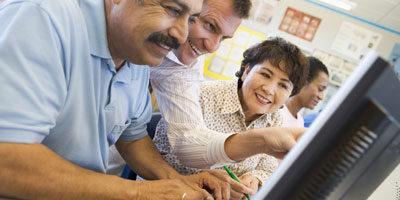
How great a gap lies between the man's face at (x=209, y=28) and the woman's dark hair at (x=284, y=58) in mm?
424

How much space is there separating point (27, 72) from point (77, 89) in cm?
16

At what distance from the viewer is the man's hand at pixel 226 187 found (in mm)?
923

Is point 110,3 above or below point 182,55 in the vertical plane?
above

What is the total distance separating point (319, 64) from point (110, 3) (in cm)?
200

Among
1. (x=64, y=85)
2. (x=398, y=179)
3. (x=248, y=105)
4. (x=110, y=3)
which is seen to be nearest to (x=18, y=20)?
(x=64, y=85)

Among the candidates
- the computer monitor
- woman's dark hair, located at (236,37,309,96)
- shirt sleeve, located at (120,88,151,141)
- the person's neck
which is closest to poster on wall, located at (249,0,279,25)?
the person's neck

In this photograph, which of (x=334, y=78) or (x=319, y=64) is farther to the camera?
(x=334, y=78)

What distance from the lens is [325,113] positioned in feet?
1.28

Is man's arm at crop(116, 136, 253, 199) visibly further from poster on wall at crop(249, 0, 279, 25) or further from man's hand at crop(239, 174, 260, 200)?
poster on wall at crop(249, 0, 279, 25)

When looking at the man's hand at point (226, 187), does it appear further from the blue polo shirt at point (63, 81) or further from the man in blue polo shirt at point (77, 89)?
the blue polo shirt at point (63, 81)

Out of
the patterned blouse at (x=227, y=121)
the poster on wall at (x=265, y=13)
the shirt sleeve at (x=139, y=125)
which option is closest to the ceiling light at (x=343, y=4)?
the poster on wall at (x=265, y=13)

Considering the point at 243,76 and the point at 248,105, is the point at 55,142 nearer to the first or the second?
the point at 248,105

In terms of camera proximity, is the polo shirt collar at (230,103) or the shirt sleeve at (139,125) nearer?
the shirt sleeve at (139,125)

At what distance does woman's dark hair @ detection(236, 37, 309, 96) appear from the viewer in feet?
4.91
